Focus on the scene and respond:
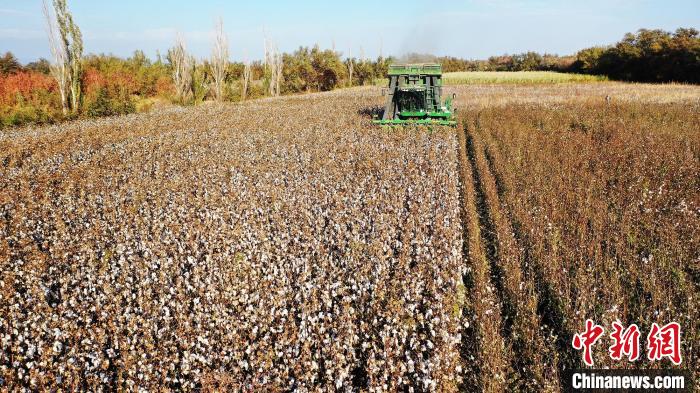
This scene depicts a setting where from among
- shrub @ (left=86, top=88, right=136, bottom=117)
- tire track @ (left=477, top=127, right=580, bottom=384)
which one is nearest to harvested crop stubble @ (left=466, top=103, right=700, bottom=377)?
tire track @ (left=477, top=127, right=580, bottom=384)

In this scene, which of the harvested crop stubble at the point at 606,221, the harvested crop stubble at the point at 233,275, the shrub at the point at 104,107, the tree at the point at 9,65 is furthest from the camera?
the tree at the point at 9,65

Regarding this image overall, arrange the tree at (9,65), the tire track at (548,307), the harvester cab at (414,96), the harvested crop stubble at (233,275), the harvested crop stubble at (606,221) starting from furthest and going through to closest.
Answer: the tree at (9,65) → the harvester cab at (414,96) → the harvested crop stubble at (606,221) → the tire track at (548,307) → the harvested crop stubble at (233,275)

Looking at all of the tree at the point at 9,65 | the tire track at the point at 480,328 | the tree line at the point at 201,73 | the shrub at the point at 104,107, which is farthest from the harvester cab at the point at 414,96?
the tree at the point at 9,65

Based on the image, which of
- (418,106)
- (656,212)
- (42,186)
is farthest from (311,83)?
(656,212)

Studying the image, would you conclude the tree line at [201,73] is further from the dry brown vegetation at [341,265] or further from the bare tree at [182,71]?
the dry brown vegetation at [341,265]

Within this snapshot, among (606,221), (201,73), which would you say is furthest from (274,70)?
(606,221)

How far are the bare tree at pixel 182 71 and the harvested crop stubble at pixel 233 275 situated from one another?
2626cm

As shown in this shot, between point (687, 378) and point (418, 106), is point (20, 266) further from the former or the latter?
point (418, 106)

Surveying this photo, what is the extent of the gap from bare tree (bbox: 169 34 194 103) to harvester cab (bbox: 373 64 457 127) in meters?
23.6

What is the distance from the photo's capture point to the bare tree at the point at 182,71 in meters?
37.1

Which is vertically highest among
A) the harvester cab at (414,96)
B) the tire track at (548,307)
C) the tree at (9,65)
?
the tree at (9,65)

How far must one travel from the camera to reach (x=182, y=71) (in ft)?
125

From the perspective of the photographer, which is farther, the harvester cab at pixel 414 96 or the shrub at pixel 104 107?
the shrub at pixel 104 107

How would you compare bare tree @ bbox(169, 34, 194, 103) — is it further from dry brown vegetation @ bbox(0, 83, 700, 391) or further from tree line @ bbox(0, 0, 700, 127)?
dry brown vegetation @ bbox(0, 83, 700, 391)
